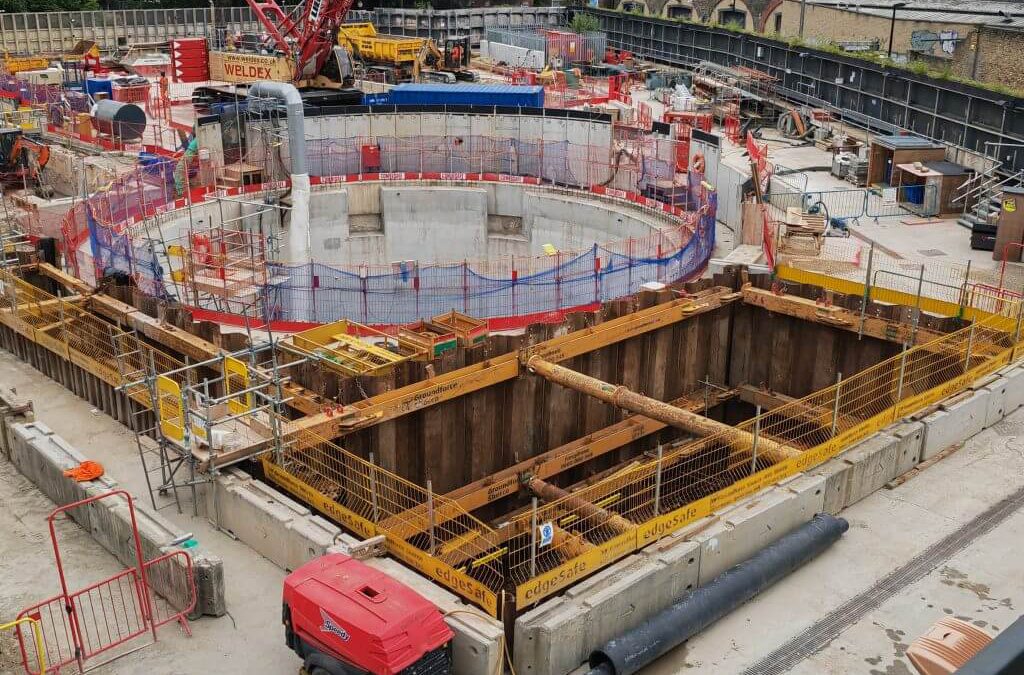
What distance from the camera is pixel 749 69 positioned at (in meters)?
56.2

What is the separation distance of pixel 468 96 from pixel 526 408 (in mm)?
28729

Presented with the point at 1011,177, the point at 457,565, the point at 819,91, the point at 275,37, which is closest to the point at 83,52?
the point at 275,37

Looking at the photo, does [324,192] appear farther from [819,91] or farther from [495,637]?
[495,637]

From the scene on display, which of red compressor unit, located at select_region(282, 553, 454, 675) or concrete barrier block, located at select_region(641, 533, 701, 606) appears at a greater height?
red compressor unit, located at select_region(282, 553, 454, 675)

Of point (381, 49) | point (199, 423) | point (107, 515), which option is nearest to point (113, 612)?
point (107, 515)

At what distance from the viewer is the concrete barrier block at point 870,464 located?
552 inches

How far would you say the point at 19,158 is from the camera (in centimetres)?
3850

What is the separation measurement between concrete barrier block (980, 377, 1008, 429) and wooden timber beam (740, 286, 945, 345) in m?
1.91

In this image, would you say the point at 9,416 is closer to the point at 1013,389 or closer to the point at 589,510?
the point at 589,510

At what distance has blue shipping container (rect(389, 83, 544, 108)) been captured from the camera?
143ft

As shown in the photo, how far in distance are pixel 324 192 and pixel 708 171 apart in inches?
537

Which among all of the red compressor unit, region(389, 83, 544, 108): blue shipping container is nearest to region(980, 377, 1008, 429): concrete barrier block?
the red compressor unit

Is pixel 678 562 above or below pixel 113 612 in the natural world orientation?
above

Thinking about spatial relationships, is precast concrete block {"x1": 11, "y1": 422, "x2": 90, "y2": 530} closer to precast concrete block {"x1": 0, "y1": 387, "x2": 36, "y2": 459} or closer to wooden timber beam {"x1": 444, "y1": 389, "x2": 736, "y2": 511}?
precast concrete block {"x1": 0, "y1": 387, "x2": 36, "y2": 459}
